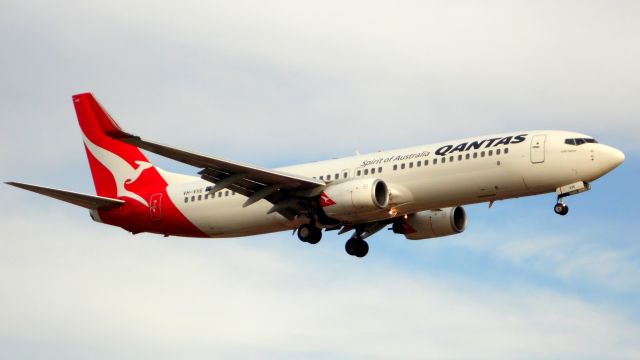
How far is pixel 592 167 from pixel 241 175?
46.3ft

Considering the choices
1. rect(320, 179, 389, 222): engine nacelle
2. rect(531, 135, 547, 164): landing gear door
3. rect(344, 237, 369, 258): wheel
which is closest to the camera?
rect(531, 135, 547, 164): landing gear door

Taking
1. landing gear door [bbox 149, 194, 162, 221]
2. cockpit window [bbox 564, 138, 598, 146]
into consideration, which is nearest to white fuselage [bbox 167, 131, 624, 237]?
cockpit window [bbox 564, 138, 598, 146]

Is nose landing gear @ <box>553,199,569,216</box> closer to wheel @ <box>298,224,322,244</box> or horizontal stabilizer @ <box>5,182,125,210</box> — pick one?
wheel @ <box>298,224,322,244</box>

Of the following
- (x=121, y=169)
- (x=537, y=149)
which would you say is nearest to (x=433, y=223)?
(x=537, y=149)

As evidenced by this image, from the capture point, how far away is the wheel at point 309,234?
52031 millimetres

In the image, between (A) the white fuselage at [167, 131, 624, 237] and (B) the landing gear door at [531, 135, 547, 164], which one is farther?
(B) the landing gear door at [531, 135, 547, 164]

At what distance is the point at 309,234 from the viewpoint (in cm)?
5203

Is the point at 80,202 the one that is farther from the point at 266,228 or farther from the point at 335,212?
the point at 335,212

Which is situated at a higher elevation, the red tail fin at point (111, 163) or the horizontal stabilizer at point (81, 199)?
the red tail fin at point (111, 163)

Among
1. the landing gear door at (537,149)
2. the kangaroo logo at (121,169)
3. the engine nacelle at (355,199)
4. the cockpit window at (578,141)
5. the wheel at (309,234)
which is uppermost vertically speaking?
the kangaroo logo at (121,169)

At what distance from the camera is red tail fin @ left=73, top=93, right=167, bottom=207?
57906 mm

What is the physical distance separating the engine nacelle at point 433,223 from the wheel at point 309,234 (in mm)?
4926

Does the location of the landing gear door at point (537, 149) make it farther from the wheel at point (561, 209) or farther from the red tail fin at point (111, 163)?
the red tail fin at point (111, 163)

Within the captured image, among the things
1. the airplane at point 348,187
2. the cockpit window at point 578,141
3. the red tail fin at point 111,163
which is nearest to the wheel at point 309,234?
the airplane at point 348,187
